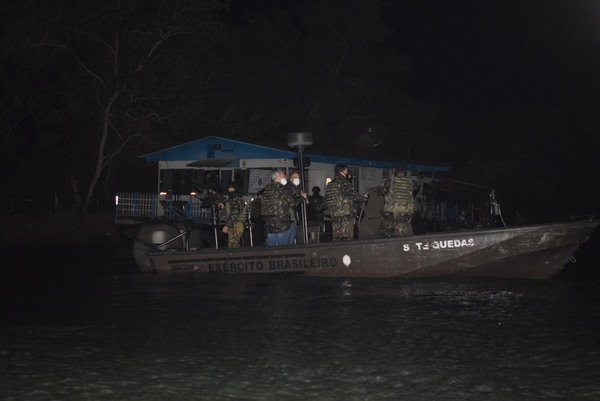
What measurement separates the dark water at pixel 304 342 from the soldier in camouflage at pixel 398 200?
1.61 metres

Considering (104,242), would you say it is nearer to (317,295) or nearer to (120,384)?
(317,295)

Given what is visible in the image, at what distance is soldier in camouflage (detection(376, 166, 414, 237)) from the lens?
12492 millimetres

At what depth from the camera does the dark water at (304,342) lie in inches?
208

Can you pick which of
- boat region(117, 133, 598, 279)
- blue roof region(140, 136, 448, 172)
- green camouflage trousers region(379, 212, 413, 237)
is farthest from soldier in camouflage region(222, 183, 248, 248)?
blue roof region(140, 136, 448, 172)

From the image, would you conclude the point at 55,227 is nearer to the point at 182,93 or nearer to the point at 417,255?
the point at 182,93

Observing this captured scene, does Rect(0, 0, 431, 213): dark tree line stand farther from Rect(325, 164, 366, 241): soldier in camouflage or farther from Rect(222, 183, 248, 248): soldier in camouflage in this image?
Rect(325, 164, 366, 241): soldier in camouflage

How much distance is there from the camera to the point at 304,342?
6855mm

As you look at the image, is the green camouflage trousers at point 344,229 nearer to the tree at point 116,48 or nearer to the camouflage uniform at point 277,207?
the camouflage uniform at point 277,207

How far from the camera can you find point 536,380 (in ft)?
17.9

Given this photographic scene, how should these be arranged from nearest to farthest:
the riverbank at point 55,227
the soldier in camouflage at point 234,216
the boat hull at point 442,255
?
the boat hull at point 442,255 < the soldier in camouflage at point 234,216 < the riverbank at point 55,227

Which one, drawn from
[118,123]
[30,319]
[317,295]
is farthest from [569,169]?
[30,319]

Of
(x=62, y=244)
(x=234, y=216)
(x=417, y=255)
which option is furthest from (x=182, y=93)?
(x=417, y=255)

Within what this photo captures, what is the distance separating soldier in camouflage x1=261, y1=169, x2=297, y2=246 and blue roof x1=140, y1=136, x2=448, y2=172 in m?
11.7

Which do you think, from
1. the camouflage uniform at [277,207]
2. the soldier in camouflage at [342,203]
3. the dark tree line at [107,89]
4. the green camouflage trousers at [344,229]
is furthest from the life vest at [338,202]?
the dark tree line at [107,89]
